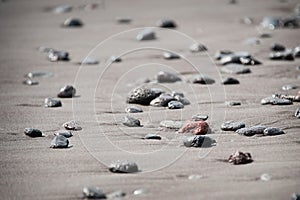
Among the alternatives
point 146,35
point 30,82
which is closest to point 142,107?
point 30,82

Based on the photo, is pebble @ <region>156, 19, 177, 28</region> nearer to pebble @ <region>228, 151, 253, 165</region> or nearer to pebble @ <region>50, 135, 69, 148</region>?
pebble @ <region>50, 135, 69, 148</region>

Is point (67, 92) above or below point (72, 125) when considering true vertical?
above

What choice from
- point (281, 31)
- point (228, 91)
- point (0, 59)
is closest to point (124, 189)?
point (228, 91)

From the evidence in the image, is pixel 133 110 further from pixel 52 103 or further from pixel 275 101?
pixel 275 101

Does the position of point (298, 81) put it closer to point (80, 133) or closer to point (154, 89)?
point (154, 89)

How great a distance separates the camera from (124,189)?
2.73 m

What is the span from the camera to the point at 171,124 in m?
3.63

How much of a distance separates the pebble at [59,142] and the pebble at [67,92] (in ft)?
3.29

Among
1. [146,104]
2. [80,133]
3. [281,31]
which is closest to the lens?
[80,133]

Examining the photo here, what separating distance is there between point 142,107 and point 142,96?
0.25ft

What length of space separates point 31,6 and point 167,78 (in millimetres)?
3632

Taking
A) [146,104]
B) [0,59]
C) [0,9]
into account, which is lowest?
[146,104]

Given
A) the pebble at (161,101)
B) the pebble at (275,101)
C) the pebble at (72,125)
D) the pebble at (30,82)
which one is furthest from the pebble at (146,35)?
the pebble at (72,125)

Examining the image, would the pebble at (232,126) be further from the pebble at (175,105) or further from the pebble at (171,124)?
the pebble at (175,105)
